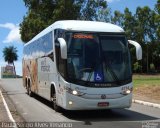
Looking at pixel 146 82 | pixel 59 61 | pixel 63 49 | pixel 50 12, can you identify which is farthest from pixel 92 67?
pixel 50 12

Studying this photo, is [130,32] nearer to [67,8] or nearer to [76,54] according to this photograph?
[67,8]

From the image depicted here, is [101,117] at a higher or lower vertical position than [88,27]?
lower

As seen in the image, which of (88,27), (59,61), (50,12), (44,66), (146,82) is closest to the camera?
(88,27)

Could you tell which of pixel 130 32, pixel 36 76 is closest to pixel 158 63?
pixel 130 32

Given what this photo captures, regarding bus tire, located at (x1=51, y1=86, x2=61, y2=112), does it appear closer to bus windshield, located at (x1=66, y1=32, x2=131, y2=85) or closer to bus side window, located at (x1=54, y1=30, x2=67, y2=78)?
bus side window, located at (x1=54, y1=30, x2=67, y2=78)

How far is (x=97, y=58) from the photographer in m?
15.9

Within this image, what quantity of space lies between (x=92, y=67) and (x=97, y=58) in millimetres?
399

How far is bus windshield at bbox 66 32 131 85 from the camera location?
1562 cm

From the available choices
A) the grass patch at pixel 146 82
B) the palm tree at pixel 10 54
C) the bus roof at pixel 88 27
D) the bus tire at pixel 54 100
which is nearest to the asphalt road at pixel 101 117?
the bus tire at pixel 54 100

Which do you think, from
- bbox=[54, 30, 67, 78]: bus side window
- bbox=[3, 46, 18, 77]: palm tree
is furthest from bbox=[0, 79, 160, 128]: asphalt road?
bbox=[3, 46, 18, 77]: palm tree

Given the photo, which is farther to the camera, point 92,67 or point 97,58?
point 97,58

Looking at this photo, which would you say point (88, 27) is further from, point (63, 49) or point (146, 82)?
point (146, 82)

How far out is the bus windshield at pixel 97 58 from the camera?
1562cm

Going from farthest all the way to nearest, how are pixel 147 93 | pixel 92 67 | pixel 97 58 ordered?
pixel 147 93 → pixel 97 58 → pixel 92 67
